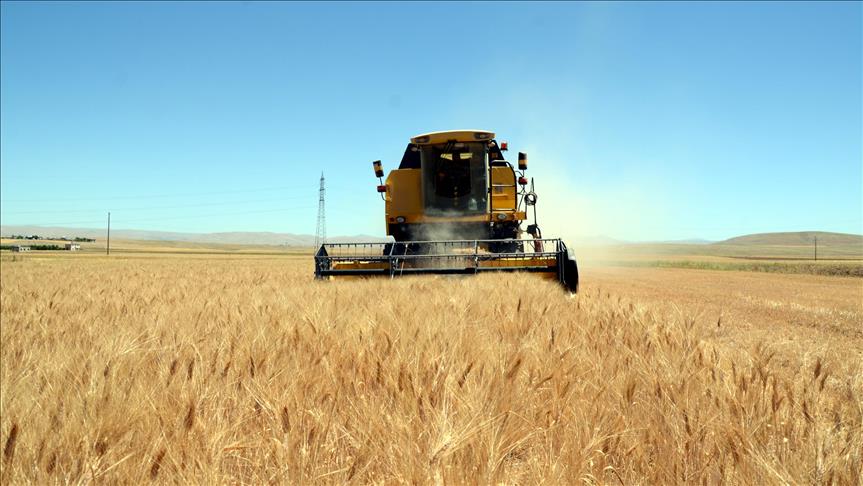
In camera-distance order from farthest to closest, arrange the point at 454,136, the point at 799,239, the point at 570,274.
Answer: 1. the point at 799,239
2. the point at 454,136
3. the point at 570,274

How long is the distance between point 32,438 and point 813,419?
226 cm

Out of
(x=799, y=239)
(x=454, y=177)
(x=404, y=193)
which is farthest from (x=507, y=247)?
(x=799, y=239)

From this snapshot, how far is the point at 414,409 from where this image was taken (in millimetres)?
1534

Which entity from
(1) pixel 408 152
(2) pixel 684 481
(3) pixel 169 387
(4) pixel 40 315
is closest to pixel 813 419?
(2) pixel 684 481

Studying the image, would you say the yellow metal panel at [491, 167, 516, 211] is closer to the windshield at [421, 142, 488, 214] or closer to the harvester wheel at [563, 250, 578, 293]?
the windshield at [421, 142, 488, 214]

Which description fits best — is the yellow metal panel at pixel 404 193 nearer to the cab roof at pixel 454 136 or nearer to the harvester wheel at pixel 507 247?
the cab roof at pixel 454 136

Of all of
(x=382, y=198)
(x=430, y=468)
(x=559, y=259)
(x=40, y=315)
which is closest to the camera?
(x=430, y=468)

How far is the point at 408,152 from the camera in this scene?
416 inches

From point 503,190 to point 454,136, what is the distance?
55.9 inches

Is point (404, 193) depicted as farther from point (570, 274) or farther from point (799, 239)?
point (799, 239)

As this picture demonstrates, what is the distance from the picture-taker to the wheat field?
1.20 metres

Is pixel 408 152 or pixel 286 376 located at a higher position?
pixel 408 152

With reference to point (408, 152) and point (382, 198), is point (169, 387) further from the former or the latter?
point (408, 152)

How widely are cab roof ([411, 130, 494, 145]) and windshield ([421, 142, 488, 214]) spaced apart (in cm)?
12
